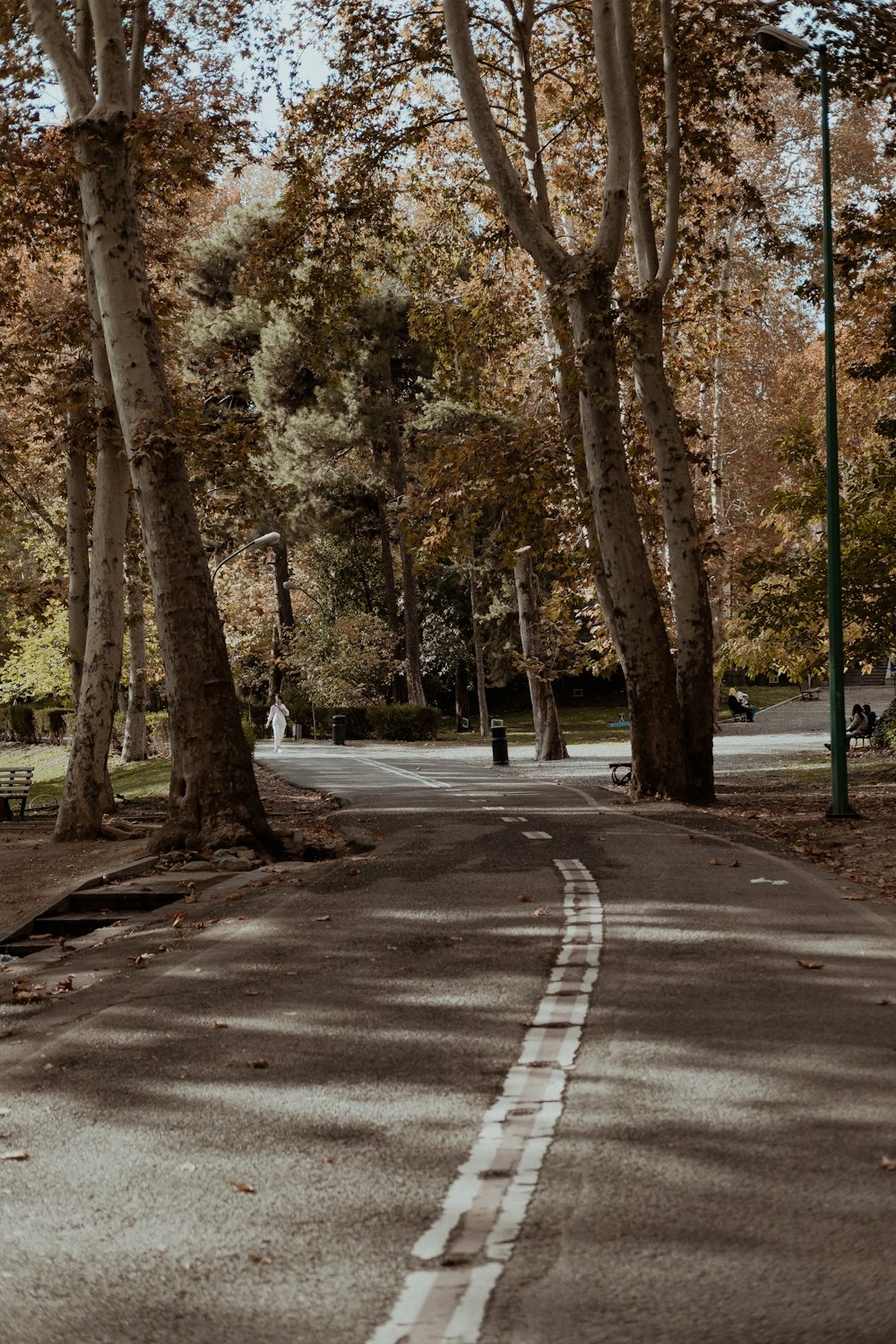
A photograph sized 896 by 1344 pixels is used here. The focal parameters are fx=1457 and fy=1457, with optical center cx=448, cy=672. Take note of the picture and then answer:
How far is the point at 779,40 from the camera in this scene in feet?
57.8

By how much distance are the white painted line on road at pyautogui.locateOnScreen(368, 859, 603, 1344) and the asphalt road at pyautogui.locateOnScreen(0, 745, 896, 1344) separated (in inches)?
0.5

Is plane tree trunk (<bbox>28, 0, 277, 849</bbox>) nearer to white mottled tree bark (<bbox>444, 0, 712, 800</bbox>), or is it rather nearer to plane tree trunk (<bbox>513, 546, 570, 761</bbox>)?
white mottled tree bark (<bbox>444, 0, 712, 800</bbox>)

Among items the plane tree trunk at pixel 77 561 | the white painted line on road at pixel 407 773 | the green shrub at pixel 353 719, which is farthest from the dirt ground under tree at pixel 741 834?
the green shrub at pixel 353 719

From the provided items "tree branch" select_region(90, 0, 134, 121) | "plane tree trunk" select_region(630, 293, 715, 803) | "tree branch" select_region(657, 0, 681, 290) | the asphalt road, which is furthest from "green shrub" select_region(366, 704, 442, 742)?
the asphalt road

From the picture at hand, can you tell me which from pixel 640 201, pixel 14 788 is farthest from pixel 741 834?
pixel 14 788

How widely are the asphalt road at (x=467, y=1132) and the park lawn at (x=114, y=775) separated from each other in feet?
63.9

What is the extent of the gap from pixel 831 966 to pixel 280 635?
5304 cm

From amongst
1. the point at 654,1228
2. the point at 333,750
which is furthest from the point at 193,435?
the point at 333,750

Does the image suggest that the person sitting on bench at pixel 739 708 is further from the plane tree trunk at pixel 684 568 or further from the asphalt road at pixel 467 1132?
the asphalt road at pixel 467 1132

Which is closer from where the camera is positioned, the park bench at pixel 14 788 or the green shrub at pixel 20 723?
the park bench at pixel 14 788

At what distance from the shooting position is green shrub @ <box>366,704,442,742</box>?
51.4m

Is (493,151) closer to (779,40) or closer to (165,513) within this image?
(779,40)

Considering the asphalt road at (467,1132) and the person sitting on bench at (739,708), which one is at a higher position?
the person sitting on bench at (739,708)

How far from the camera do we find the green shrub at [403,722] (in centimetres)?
5141
